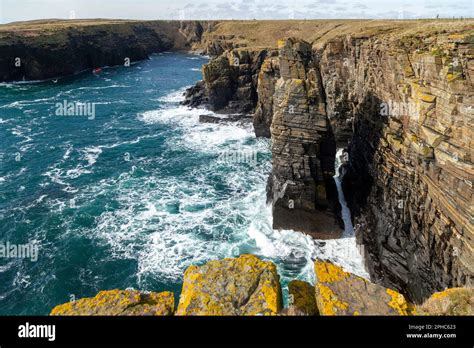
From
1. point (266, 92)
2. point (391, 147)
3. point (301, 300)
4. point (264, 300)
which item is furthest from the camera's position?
→ point (266, 92)

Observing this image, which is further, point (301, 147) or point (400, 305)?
point (301, 147)

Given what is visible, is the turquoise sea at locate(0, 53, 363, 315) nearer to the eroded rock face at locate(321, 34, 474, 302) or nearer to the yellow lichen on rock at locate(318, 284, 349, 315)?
the eroded rock face at locate(321, 34, 474, 302)

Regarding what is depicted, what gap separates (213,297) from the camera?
8.52 metres

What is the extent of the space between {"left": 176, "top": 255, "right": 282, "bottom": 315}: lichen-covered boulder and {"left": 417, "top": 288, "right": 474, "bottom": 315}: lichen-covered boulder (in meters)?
3.86

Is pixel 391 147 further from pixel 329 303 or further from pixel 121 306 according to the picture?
pixel 121 306

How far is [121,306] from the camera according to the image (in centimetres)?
835

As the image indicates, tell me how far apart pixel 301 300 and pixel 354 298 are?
1.37m

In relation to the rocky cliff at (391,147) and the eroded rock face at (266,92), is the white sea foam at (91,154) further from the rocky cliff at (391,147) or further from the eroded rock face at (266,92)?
the rocky cliff at (391,147)

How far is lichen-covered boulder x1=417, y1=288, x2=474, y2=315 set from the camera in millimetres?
8251

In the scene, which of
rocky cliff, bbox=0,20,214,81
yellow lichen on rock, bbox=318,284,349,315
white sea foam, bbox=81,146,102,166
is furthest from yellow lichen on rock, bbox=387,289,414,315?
Answer: rocky cliff, bbox=0,20,214,81

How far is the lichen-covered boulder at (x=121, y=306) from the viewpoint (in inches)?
322

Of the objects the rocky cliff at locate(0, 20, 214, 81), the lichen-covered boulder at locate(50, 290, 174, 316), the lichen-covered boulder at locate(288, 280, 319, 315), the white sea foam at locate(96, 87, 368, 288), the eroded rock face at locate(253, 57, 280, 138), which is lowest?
the white sea foam at locate(96, 87, 368, 288)

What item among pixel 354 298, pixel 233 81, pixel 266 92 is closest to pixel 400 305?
pixel 354 298
